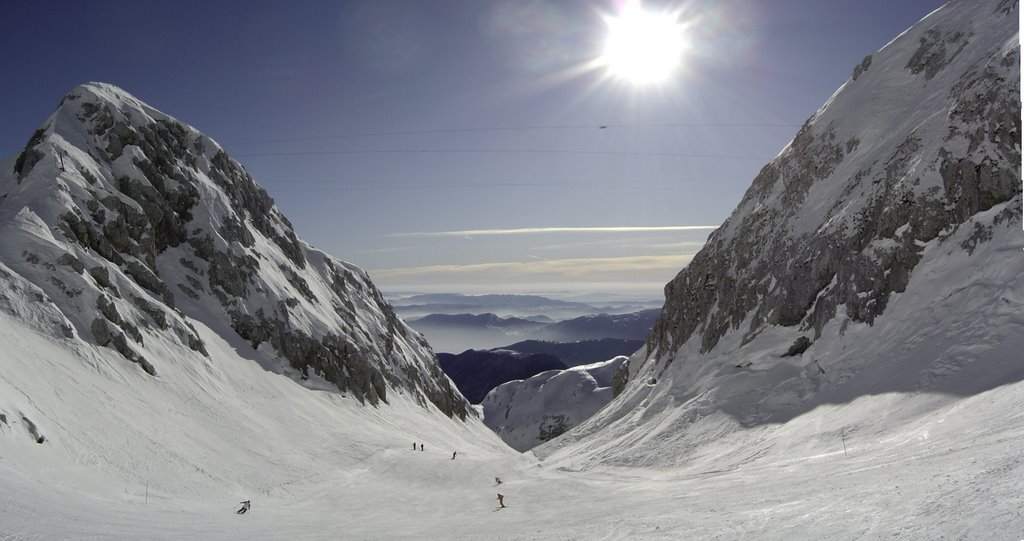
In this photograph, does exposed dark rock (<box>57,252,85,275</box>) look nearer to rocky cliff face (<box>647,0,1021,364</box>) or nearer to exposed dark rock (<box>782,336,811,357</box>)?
rocky cliff face (<box>647,0,1021,364</box>)

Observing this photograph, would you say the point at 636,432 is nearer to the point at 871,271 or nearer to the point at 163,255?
the point at 871,271

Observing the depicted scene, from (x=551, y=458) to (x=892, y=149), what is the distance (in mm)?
35504

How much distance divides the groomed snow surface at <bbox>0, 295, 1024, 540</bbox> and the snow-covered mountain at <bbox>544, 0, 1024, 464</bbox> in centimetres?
204

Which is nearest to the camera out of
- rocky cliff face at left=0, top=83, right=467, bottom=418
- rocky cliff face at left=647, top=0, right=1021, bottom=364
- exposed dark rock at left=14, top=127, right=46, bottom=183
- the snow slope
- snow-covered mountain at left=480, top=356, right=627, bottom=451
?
the snow slope

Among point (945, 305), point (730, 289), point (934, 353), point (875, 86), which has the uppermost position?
point (875, 86)

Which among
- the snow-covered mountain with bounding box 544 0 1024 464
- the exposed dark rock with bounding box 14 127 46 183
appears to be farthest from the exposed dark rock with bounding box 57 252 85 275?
the snow-covered mountain with bounding box 544 0 1024 464

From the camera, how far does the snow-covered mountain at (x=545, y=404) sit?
136 m

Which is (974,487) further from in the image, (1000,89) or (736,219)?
(736,219)

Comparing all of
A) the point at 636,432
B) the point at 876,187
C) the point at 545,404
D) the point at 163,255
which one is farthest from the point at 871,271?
the point at 545,404

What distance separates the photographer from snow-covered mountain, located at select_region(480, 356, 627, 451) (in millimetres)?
135750

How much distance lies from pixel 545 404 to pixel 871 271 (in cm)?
11861

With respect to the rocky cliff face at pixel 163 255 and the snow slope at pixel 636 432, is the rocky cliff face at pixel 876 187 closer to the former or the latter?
Result: the snow slope at pixel 636 432

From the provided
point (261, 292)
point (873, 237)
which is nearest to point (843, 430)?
point (873, 237)

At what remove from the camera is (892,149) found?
40.6 metres
